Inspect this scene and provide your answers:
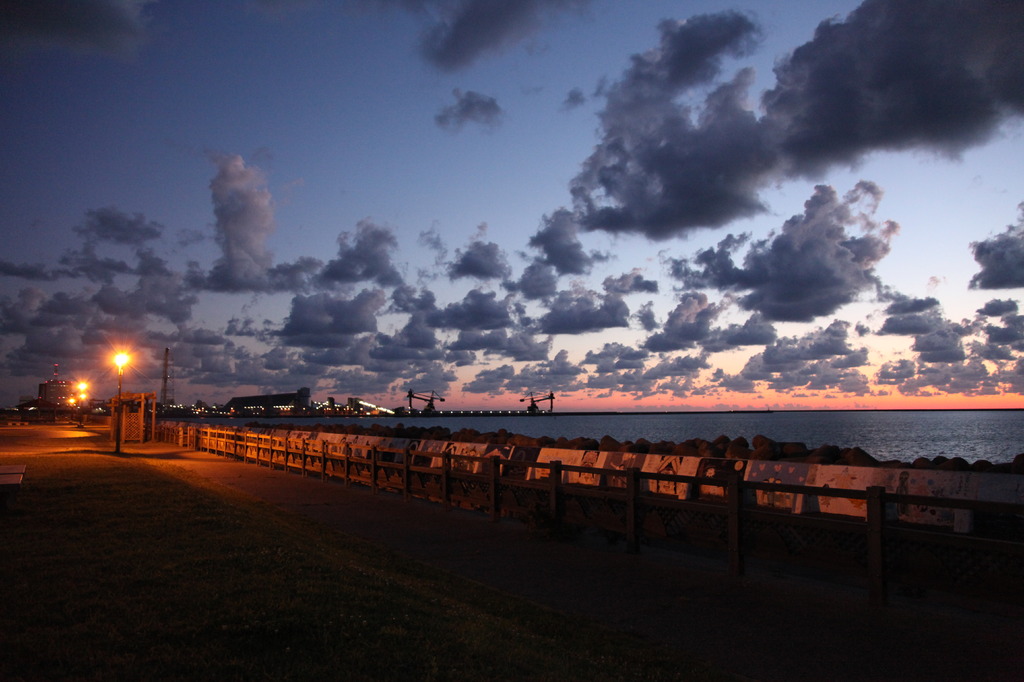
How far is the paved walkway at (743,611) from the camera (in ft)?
18.9

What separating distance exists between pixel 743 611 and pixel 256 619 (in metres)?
4.78

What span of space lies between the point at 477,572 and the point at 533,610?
2089 millimetres

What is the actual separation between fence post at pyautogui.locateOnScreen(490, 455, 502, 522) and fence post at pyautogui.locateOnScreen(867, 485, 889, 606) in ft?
21.9

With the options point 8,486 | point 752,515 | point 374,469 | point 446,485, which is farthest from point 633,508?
point 8,486

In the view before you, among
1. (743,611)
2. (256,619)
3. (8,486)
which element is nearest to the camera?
(256,619)

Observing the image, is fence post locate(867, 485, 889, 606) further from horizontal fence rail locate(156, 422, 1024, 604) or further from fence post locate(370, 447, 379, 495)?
fence post locate(370, 447, 379, 495)

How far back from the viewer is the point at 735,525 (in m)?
8.60

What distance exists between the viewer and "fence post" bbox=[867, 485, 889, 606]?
7.27m

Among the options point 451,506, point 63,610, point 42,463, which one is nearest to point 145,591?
point 63,610

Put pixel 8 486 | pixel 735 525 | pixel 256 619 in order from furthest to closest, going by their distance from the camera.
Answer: pixel 8 486 < pixel 735 525 < pixel 256 619

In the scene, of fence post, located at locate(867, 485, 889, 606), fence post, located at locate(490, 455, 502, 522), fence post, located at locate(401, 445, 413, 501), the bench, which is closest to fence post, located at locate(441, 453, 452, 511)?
fence post, located at locate(401, 445, 413, 501)

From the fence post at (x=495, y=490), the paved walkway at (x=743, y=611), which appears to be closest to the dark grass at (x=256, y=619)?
the paved walkway at (x=743, y=611)

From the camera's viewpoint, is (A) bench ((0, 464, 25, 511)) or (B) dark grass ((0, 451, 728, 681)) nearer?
(B) dark grass ((0, 451, 728, 681))

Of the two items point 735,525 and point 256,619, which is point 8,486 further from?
point 735,525
